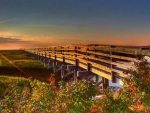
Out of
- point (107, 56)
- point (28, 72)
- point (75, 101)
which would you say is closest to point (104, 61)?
point (107, 56)

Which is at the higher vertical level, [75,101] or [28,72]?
[75,101]

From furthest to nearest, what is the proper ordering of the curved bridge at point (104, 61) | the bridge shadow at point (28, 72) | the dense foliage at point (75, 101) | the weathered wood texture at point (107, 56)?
1. the bridge shadow at point (28, 72)
2. the curved bridge at point (104, 61)
3. the weathered wood texture at point (107, 56)
4. the dense foliage at point (75, 101)

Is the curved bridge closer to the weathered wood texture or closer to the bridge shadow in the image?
the weathered wood texture

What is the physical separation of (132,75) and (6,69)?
26896mm

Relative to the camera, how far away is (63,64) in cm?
2392

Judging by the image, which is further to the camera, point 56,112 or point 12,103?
point 12,103

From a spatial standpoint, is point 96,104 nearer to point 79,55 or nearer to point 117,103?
point 117,103

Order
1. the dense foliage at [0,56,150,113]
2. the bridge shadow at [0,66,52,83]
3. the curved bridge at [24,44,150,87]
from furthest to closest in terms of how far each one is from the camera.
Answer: the bridge shadow at [0,66,52,83] → the curved bridge at [24,44,150,87] → the dense foliage at [0,56,150,113]

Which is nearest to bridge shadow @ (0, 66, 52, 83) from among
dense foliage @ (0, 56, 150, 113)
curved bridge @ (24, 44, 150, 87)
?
curved bridge @ (24, 44, 150, 87)

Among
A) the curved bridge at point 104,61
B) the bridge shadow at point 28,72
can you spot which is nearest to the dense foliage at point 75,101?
the curved bridge at point 104,61

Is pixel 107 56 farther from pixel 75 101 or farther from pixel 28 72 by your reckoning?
pixel 28 72

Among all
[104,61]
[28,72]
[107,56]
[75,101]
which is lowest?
[28,72]

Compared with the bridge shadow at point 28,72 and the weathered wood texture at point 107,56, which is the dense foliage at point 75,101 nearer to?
the weathered wood texture at point 107,56

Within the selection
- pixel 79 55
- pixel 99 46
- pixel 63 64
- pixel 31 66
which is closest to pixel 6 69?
pixel 31 66
